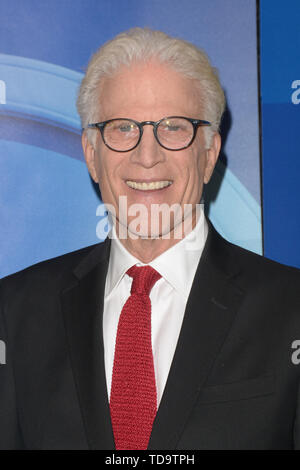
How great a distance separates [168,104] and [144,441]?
0.94 metres

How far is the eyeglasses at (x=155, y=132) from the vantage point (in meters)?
1.67

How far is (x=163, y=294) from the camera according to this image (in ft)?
5.56

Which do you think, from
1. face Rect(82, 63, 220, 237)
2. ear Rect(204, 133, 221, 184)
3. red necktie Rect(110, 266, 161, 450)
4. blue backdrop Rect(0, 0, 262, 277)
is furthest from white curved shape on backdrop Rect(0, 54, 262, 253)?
red necktie Rect(110, 266, 161, 450)

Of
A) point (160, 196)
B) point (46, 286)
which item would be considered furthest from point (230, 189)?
point (46, 286)

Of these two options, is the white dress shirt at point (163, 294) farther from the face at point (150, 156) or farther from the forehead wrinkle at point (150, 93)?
the forehead wrinkle at point (150, 93)

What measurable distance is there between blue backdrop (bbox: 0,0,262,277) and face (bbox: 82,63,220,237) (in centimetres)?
47

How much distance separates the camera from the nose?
1.65 metres

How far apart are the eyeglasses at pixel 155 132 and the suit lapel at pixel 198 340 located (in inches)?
13.5

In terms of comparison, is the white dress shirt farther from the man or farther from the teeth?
the teeth

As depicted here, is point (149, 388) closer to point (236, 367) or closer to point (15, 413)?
point (236, 367)

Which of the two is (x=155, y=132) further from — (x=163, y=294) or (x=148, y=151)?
(x=163, y=294)

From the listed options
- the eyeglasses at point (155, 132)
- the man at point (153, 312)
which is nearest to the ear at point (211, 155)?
the man at point (153, 312)
